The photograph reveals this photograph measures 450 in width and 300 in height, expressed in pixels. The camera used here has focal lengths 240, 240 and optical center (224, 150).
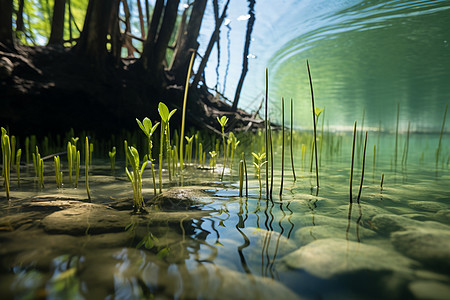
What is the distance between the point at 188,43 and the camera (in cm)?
445

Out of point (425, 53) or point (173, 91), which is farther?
point (425, 53)

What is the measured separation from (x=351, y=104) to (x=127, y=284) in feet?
58.5

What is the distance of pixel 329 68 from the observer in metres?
9.77

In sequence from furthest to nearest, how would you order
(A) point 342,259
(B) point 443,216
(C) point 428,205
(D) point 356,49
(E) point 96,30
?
(D) point 356,49 → (E) point 96,30 → (C) point 428,205 → (B) point 443,216 → (A) point 342,259

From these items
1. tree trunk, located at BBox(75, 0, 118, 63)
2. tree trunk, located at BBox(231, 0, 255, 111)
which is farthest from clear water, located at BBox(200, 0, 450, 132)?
tree trunk, located at BBox(75, 0, 118, 63)

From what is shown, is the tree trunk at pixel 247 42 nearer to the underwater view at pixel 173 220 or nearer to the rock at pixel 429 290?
the underwater view at pixel 173 220

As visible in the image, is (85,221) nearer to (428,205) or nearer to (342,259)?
(342,259)

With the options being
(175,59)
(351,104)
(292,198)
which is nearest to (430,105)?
(351,104)

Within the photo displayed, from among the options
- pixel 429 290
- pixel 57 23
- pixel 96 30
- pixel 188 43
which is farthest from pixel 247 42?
pixel 429 290

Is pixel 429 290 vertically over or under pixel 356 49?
under

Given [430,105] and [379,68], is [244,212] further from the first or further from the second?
[430,105]

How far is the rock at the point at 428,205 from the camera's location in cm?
97

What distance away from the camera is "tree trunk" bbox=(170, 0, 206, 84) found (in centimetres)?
432

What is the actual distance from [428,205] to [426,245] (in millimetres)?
531
